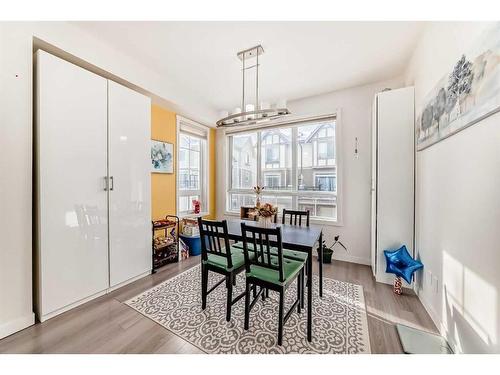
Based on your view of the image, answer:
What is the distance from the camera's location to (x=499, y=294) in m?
1.06

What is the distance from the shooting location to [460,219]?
4.71ft

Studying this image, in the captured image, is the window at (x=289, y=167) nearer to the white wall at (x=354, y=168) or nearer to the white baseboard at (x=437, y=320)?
the white wall at (x=354, y=168)

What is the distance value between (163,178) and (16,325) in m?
2.24

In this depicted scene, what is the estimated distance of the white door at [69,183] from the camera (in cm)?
183


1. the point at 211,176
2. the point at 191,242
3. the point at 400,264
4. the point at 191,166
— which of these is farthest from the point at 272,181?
the point at 400,264

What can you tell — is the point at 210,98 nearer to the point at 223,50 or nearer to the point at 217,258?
the point at 223,50

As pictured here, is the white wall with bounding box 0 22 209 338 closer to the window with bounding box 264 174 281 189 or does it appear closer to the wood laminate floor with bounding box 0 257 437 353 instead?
the wood laminate floor with bounding box 0 257 437 353

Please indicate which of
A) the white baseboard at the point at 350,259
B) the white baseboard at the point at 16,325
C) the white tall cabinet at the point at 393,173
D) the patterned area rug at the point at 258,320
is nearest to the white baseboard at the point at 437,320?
the white tall cabinet at the point at 393,173

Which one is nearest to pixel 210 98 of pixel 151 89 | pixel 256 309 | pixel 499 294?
pixel 151 89

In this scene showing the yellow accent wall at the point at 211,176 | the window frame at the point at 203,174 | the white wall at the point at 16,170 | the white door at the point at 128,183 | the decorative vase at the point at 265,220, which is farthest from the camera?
the yellow accent wall at the point at 211,176

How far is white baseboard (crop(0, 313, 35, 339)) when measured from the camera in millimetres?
1637

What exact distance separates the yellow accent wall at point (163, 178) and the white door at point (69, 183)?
1.02m
